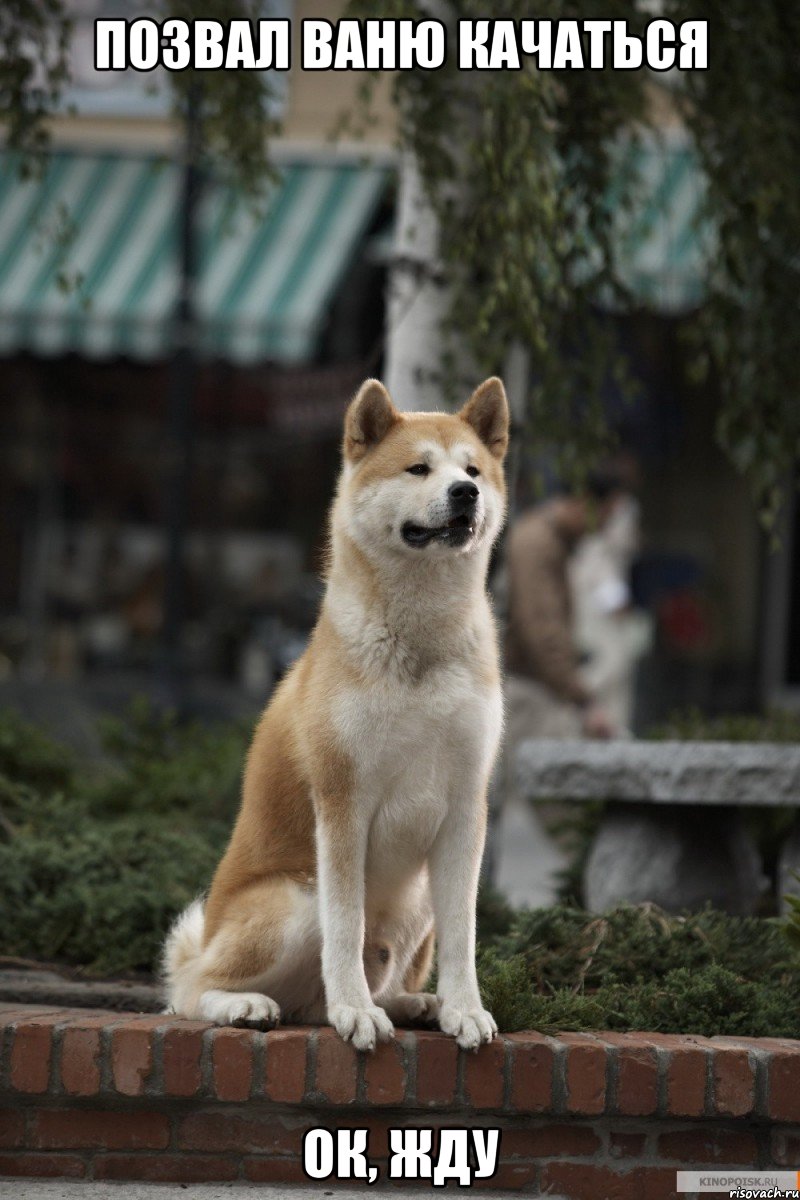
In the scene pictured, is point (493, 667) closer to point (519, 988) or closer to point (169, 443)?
point (519, 988)

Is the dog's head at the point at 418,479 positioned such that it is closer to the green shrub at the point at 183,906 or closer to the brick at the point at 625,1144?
the green shrub at the point at 183,906

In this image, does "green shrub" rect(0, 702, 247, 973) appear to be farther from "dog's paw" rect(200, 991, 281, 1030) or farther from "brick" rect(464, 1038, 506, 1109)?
"brick" rect(464, 1038, 506, 1109)

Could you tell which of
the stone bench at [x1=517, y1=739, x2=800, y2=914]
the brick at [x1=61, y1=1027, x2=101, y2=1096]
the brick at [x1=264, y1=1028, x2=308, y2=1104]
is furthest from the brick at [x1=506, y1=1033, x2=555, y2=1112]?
the stone bench at [x1=517, y1=739, x2=800, y2=914]

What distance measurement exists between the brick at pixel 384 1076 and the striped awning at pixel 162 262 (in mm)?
8473

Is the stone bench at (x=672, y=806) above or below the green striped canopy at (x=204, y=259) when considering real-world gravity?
below

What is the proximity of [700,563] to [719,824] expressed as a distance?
8111 millimetres

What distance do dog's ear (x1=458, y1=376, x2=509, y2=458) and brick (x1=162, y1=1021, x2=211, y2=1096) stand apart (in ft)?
4.92

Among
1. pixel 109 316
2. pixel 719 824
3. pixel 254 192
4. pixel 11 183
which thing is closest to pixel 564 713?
pixel 719 824

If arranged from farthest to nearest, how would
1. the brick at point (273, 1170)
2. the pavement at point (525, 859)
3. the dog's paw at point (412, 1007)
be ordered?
the pavement at point (525, 859)
the dog's paw at point (412, 1007)
the brick at point (273, 1170)

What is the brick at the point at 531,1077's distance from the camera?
3449 millimetres

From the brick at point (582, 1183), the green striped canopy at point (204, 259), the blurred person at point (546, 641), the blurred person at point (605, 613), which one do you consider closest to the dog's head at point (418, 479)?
the brick at point (582, 1183)

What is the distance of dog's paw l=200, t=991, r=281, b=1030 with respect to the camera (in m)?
3.47

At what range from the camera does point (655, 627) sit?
13305mm

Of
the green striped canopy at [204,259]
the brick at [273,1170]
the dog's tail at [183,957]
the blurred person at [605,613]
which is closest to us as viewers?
the brick at [273,1170]
